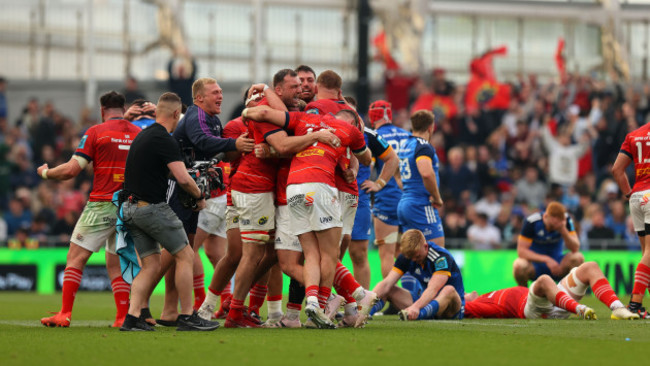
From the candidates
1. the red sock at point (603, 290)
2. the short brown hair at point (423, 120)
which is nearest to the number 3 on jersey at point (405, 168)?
the short brown hair at point (423, 120)

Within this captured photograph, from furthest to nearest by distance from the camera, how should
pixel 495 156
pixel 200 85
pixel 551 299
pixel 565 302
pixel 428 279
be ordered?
pixel 495 156
pixel 428 279
pixel 551 299
pixel 565 302
pixel 200 85

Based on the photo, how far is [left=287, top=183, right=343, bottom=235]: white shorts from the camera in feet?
31.4

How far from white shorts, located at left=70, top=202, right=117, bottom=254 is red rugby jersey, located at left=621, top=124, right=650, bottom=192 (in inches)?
239

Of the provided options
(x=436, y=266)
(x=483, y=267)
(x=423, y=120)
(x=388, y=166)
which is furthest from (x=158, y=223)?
(x=483, y=267)

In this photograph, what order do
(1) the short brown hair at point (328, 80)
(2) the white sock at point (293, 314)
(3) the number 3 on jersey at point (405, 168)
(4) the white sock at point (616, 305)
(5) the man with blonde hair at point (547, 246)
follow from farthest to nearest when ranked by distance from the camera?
(5) the man with blonde hair at point (547, 246), (3) the number 3 on jersey at point (405, 168), (4) the white sock at point (616, 305), (1) the short brown hair at point (328, 80), (2) the white sock at point (293, 314)

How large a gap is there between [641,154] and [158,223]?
597cm

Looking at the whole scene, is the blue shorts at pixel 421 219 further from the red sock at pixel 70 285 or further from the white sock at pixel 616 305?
the red sock at pixel 70 285

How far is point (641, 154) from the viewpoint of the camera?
40.1 feet

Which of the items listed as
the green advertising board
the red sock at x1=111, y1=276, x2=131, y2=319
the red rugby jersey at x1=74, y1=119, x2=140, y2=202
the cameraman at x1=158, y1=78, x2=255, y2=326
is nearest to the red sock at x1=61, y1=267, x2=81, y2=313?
the red sock at x1=111, y1=276, x2=131, y2=319

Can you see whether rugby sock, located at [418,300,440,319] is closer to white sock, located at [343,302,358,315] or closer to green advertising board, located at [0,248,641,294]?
white sock, located at [343,302,358,315]

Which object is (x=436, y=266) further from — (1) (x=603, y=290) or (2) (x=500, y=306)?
(1) (x=603, y=290)

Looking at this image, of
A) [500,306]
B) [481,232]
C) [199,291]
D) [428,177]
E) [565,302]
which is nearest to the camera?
[199,291]

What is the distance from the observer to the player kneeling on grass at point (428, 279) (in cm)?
1138

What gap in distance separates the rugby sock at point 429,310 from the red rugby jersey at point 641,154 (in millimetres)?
2897
